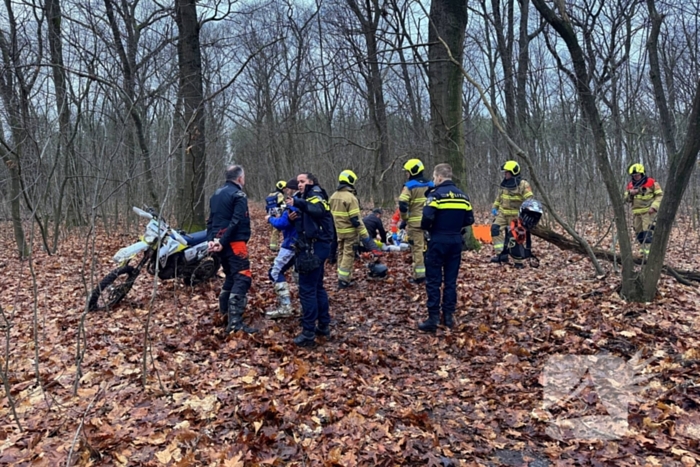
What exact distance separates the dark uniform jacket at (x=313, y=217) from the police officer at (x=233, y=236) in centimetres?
75

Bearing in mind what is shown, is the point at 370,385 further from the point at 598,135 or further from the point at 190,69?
the point at 190,69

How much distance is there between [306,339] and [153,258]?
9.52 ft

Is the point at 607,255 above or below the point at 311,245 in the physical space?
below

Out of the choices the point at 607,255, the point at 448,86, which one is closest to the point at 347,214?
the point at 448,86

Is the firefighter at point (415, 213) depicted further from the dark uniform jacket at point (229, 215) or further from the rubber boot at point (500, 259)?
the dark uniform jacket at point (229, 215)

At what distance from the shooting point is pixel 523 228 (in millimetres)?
8578

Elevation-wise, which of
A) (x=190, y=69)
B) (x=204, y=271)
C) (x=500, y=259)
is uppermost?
(x=190, y=69)

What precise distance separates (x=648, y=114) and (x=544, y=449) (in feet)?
54.4

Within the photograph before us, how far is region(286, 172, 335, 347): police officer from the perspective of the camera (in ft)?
17.6

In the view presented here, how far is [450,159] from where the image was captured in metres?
9.31

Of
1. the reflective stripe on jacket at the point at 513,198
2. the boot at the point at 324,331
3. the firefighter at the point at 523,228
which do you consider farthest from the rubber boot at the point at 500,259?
the boot at the point at 324,331

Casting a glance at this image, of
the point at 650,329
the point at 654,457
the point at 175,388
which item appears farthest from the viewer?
the point at 650,329

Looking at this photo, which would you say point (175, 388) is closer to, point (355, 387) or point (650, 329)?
point (355, 387)

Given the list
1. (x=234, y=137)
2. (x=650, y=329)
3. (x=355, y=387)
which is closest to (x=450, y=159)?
(x=650, y=329)
